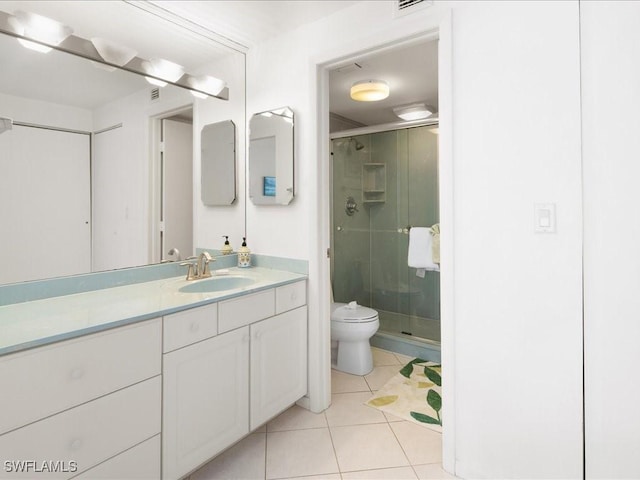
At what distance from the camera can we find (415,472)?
5.15 ft

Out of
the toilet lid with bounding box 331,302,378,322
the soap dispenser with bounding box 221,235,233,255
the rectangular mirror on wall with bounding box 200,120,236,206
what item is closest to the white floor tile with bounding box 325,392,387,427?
the toilet lid with bounding box 331,302,378,322

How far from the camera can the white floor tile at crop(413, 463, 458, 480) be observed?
5.05ft

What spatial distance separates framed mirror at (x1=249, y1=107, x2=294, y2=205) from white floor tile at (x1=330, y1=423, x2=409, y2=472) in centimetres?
131

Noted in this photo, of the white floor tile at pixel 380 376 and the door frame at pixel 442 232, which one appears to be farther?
the white floor tile at pixel 380 376

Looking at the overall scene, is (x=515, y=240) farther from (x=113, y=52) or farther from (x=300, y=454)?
(x=113, y=52)

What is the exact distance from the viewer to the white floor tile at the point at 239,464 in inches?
60.7

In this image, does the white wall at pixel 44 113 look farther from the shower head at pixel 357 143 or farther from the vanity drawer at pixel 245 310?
the shower head at pixel 357 143

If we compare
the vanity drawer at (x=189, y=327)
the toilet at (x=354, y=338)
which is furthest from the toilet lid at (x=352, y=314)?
the vanity drawer at (x=189, y=327)

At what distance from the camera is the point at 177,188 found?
2.07 meters

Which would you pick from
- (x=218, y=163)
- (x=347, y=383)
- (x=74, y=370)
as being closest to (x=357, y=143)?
(x=218, y=163)

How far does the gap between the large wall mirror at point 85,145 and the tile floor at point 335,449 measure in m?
1.09

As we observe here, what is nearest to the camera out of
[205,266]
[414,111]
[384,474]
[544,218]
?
[544,218]

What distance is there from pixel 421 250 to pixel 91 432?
100 inches

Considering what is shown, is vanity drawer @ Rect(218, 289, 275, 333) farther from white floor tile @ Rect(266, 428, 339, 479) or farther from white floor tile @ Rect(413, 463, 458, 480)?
white floor tile @ Rect(413, 463, 458, 480)
